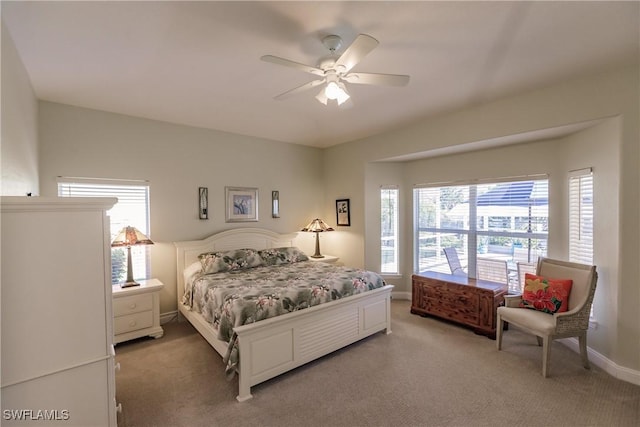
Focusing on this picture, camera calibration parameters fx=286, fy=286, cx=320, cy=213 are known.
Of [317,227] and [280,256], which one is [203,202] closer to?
[280,256]

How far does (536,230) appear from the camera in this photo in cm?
365

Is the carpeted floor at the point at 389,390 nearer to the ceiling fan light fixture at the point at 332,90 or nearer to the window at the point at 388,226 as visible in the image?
the window at the point at 388,226

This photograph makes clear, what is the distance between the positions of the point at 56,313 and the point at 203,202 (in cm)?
289

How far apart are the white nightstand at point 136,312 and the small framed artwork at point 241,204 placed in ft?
4.84

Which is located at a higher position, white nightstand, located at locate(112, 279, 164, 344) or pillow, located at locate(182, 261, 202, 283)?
pillow, located at locate(182, 261, 202, 283)

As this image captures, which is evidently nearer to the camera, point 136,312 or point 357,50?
point 357,50

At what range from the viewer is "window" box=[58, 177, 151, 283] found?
11.2 ft

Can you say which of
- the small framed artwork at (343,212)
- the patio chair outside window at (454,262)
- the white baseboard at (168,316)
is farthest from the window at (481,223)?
the white baseboard at (168,316)

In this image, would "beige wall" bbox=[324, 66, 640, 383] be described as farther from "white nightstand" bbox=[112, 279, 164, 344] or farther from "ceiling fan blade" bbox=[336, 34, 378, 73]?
"white nightstand" bbox=[112, 279, 164, 344]

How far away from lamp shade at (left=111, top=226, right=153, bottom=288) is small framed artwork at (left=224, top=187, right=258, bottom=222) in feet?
4.24

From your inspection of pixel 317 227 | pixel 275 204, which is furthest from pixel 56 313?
pixel 317 227

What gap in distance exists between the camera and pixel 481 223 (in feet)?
13.7

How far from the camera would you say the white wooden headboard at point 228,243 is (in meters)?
3.96

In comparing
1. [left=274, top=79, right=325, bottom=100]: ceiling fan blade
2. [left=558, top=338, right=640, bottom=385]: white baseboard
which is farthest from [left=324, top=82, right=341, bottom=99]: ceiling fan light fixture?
[left=558, top=338, right=640, bottom=385]: white baseboard
